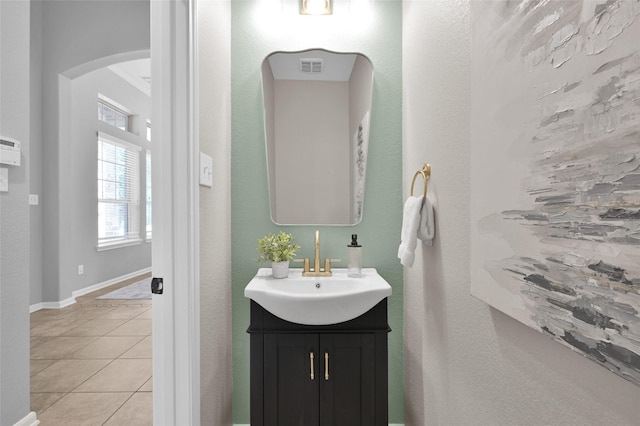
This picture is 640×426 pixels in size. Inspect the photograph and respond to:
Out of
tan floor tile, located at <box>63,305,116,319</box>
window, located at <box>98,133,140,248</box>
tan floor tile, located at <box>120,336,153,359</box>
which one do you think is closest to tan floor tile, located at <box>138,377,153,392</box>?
tan floor tile, located at <box>120,336,153,359</box>

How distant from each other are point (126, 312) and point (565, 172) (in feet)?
13.6

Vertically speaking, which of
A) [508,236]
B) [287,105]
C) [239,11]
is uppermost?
[239,11]

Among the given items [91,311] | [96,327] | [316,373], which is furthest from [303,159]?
[91,311]

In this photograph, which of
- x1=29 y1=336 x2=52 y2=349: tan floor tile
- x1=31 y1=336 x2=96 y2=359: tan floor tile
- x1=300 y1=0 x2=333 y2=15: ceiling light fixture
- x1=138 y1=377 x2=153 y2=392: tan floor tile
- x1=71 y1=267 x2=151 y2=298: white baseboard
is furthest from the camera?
x1=71 y1=267 x2=151 y2=298: white baseboard

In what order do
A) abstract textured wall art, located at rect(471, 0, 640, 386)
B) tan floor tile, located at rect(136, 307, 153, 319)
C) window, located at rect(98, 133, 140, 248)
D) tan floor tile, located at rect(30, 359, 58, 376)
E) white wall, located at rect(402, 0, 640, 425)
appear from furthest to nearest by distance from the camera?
window, located at rect(98, 133, 140, 248)
tan floor tile, located at rect(136, 307, 153, 319)
tan floor tile, located at rect(30, 359, 58, 376)
white wall, located at rect(402, 0, 640, 425)
abstract textured wall art, located at rect(471, 0, 640, 386)

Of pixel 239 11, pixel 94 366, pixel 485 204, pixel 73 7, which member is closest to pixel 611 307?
pixel 485 204

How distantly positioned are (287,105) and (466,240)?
120 cm

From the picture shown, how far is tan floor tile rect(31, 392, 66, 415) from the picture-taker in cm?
198

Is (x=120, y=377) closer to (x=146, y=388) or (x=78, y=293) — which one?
(x=146, y=388)

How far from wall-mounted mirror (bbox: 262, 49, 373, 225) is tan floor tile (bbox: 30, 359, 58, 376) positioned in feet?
6.86

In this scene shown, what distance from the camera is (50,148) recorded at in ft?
12.6

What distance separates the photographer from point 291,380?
151 cm

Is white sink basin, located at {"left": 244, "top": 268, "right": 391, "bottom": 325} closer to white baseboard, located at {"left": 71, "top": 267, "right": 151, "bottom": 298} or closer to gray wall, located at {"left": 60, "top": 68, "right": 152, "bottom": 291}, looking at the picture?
gray wall, located at {"left": 60, "top": 68, "right": 152, "bottom": 291}

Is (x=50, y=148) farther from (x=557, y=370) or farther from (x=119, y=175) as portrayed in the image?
(x=557, y=370)
